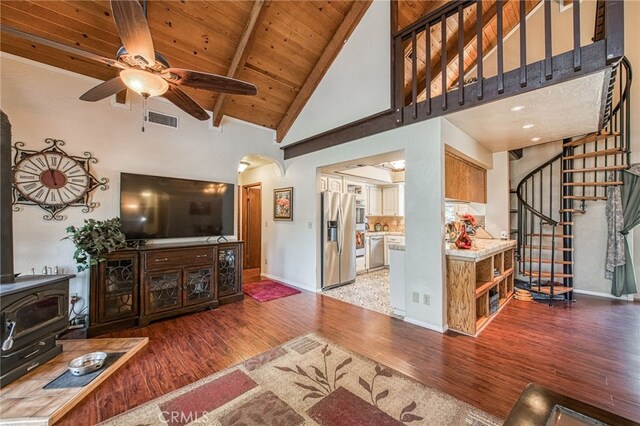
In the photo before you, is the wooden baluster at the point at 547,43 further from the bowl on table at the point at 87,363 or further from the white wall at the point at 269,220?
the bowl on table at the point at 87,363

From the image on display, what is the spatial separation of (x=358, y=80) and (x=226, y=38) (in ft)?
6.32

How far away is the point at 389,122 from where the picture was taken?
3.53 meters

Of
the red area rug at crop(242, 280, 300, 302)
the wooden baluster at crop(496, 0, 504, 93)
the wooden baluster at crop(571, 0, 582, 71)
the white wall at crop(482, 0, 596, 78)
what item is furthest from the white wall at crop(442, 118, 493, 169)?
the red area rug at crop(242, 280, 300, 302)

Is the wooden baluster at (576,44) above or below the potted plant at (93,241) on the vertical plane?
above

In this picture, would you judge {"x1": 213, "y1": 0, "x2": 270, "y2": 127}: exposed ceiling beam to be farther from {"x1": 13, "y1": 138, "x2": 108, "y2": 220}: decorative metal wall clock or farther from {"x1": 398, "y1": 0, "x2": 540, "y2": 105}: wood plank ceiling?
{"x1": 13, "y1": 138, "x2": 108, "y2": 220}: decorative metal wall clock

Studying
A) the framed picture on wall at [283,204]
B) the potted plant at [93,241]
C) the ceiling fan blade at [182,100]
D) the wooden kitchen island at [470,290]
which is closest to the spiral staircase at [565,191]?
the wooden kitchen island at [470,290]

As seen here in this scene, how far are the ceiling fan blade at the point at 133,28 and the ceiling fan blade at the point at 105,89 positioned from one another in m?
0.55

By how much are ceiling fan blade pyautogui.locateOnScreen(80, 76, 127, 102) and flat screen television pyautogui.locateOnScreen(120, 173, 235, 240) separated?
1.18 m

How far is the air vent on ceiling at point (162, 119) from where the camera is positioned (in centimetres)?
372

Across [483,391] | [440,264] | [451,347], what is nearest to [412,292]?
[440,264]

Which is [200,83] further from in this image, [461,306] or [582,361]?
[582,361]

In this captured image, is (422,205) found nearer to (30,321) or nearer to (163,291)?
(163,291)

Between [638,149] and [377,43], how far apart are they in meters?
4.31

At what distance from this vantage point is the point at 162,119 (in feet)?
12.5
